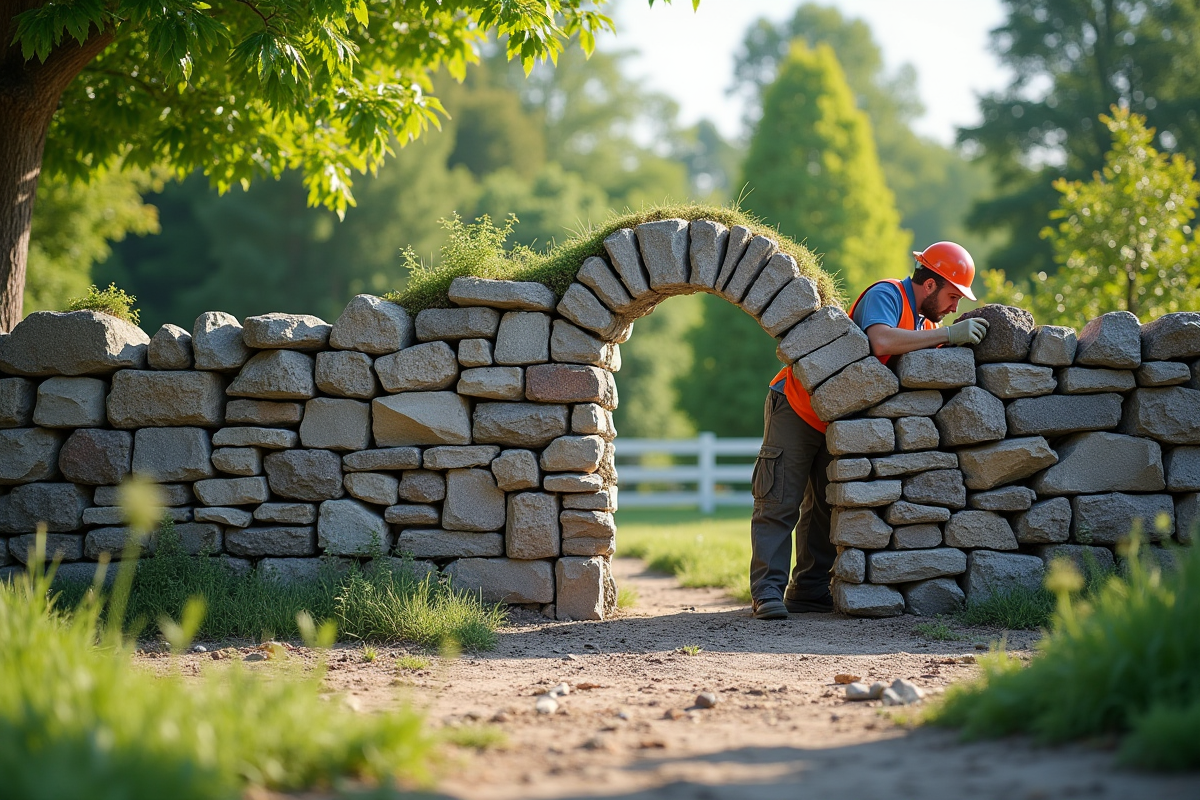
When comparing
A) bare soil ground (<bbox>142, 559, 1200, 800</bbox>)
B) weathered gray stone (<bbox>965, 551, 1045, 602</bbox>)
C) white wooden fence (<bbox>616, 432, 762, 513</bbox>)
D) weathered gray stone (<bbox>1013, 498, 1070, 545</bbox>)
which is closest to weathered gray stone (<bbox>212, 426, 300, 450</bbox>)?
bare soil ground (<bbox>142, 559, 1200, 800</bbox>)

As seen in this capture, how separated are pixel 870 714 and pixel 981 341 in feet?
9.06

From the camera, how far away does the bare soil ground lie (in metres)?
2.58

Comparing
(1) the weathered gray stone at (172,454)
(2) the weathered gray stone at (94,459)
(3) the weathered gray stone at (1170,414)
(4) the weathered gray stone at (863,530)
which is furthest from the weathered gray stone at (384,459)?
(3) the weathered gray stone at (1170,414)

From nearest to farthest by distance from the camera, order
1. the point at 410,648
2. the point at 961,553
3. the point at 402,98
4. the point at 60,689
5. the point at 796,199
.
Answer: the point at 60,689 < the point at 410,648 < the point at 961,553 < the point at 402,98 < the point at 796,199

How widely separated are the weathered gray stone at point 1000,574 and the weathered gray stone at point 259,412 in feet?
12.9

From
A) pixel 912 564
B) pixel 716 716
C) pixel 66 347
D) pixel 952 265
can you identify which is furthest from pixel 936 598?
pixel 66 347

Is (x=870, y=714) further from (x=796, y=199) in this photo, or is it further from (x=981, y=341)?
(x=796, y=199)

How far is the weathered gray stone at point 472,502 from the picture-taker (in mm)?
5480

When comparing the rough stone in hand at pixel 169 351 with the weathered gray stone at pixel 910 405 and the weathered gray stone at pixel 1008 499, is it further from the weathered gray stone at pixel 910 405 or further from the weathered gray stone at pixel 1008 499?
the weathered gray stone at pixel 1008 499

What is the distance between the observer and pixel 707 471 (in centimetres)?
1430

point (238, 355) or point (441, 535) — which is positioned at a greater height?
point (238, 355)

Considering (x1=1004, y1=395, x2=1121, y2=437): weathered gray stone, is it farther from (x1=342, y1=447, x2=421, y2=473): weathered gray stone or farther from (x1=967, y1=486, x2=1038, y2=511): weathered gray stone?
(x1=342, y1=447, x2=421, y2=473): weathered gray stone

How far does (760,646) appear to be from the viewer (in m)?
4.94

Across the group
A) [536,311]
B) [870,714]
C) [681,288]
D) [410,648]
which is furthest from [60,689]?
[681,288]
